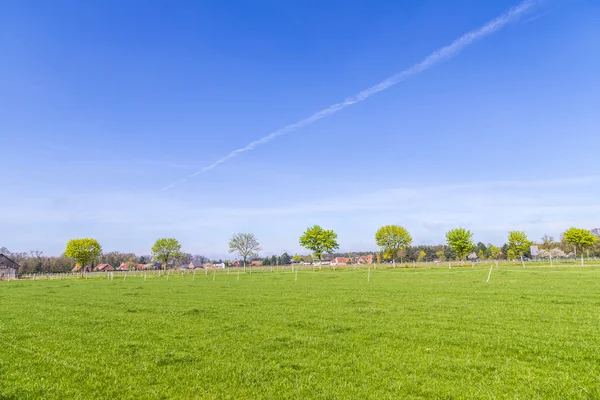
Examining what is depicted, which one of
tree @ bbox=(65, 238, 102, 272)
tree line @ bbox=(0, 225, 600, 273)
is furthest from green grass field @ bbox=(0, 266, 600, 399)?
tree @ bbox=(65, 238, 102, 272)

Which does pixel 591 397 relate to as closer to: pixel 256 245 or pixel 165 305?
pixel 165 305

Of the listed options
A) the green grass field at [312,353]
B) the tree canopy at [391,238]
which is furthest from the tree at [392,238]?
the green grass field at [312,353]

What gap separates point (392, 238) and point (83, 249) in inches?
3512

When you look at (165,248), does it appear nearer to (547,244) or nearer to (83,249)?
(83,249)

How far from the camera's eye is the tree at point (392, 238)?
352 feet

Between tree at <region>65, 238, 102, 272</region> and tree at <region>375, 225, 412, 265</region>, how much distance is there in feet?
272

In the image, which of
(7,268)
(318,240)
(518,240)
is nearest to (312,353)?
(318,240)

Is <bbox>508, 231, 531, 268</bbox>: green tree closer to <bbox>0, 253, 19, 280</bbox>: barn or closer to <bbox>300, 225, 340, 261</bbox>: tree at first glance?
<bbox>300, 225, 340, 261</bbox>: tree

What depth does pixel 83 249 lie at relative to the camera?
99.3m

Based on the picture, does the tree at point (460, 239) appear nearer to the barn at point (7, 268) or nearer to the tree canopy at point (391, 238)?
the tree canopy at point (391, 238)

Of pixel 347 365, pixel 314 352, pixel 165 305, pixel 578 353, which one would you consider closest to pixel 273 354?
pixel 314 352

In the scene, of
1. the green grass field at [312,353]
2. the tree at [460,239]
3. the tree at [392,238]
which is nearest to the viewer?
the green grass field at [312,353]

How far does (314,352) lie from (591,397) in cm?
552

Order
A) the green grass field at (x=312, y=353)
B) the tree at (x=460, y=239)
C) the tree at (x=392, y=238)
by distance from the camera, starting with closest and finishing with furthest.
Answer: the green grass field at (x=312, y=353), the tree at (x=460, y=239), the tree at (x=392, y=238)
